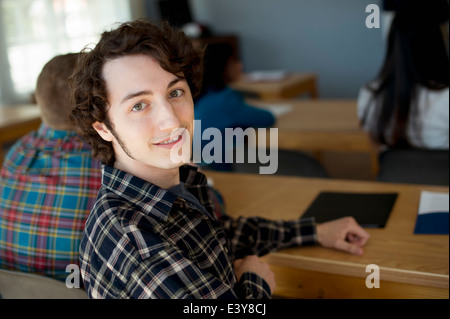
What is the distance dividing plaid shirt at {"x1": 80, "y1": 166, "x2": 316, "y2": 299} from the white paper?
61cm

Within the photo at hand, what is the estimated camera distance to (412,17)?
81.4 inches

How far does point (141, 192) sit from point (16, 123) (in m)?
2.61

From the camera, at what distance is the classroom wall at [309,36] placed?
5.79m

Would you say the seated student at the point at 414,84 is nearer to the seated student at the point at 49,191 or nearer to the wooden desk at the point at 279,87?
the seated student at the point at 49,191

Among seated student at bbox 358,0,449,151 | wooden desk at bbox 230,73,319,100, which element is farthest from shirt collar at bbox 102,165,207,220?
wooden desk at bbox 230,73,319,100

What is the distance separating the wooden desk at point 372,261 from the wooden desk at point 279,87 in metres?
2.68

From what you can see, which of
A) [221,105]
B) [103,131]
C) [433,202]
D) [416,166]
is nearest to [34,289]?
[103,131]

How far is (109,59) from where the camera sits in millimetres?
1024

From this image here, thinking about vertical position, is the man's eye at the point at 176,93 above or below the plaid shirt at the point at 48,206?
above

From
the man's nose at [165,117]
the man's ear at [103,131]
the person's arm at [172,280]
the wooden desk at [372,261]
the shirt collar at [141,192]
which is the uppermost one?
the man's nose at [165,117]

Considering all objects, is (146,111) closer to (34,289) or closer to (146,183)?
(146,183)

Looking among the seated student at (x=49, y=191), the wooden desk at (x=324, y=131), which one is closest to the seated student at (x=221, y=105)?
the wooden desk at (x=324, y=131)
